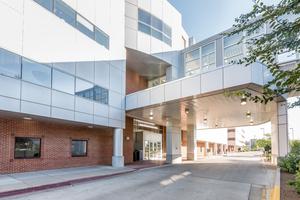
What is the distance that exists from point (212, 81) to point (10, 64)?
32.5ft

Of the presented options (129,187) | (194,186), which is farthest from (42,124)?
(194,186)

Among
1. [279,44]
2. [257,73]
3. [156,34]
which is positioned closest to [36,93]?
[257,73]

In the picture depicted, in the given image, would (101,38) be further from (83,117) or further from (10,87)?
(10,87)

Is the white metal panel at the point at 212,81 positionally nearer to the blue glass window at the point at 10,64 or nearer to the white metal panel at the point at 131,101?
the white metal panel at the point at 131,101

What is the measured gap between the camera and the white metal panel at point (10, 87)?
1115cm

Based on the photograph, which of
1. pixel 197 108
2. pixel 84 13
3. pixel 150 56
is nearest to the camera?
pixel 84 13

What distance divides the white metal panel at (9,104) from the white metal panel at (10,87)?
18 centimetres

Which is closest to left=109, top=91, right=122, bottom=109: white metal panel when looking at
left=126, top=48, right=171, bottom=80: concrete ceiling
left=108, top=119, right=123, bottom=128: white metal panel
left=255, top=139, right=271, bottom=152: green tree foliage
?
left=108, top=119, right=123, bottom=128: white metal panel

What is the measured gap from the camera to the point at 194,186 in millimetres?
12078

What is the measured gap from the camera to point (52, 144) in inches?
649

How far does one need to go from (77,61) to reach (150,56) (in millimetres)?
8406

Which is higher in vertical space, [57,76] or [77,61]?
[77,61]

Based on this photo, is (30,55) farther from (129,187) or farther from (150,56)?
(150,56)

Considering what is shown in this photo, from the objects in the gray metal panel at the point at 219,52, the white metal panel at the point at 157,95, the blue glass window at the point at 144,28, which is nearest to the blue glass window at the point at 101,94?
the white metal panel at the point at 157,95
